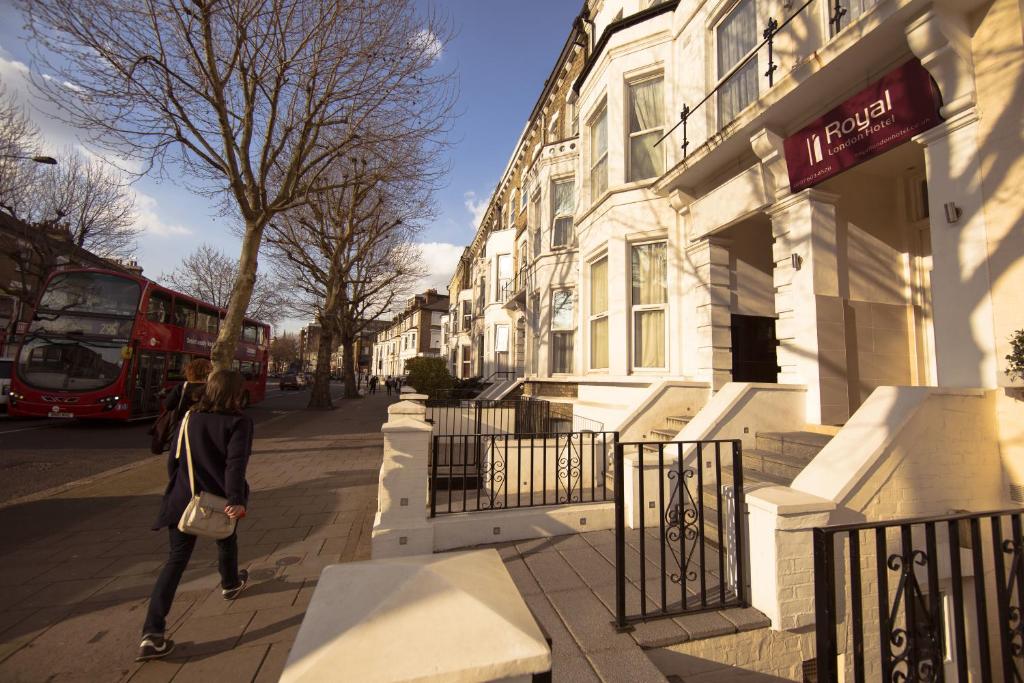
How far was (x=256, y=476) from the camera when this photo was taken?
26.2 ft

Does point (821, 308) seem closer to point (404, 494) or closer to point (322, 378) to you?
point (404, 494)

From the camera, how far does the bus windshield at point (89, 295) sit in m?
12.5

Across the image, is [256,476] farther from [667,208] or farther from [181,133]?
[667,208]

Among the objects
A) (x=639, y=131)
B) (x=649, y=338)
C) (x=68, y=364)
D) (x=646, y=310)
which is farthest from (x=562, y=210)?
(x=68, y=364)

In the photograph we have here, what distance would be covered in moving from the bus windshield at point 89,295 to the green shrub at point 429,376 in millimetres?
8293

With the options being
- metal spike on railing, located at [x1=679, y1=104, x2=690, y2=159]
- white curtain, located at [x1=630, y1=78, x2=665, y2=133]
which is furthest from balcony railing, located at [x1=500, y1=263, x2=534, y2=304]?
metal spike on railing, located at [x1=679, y1=104, x2=690, y2=159]

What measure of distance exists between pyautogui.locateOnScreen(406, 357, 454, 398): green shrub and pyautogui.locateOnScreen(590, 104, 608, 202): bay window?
7.87 meters

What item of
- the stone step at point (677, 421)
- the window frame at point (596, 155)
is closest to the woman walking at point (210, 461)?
the stone step at point (677, 421)

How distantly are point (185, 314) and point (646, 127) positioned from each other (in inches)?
626

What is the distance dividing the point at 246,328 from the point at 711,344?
2156 centimetres

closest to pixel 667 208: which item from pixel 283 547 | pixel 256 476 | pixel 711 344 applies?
pixel 711 344

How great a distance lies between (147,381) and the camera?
43.9ft

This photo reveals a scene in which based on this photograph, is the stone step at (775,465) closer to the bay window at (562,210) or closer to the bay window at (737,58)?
the bay window at (737,58)

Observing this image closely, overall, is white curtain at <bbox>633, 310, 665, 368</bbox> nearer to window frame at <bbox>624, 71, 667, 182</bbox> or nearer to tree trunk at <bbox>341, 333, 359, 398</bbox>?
window frame at <bbox>624, 71, 667, 182</bbox>
